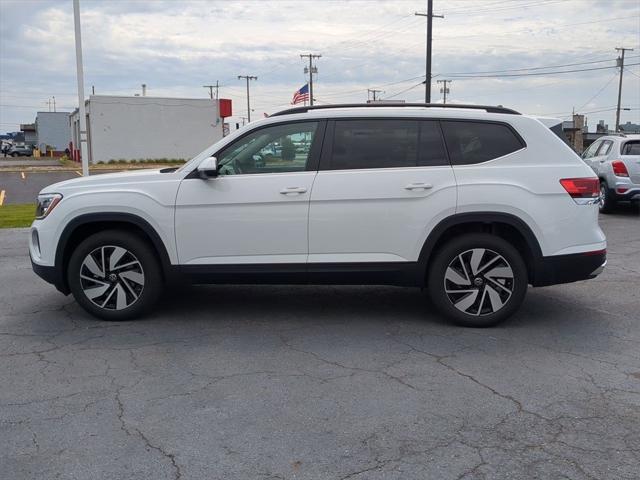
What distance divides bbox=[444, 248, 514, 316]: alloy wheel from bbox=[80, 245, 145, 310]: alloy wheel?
108 inches

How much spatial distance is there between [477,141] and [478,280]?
1209 mm

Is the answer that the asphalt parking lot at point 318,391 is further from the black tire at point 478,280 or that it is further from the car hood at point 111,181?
the car hood at point 111,181

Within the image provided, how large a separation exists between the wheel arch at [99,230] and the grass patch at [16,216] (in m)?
7.83

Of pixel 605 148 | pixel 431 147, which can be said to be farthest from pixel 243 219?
pixel 605 148

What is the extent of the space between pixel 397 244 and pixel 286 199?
102 cm

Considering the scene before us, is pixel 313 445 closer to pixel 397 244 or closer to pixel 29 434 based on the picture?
pixel 29 434

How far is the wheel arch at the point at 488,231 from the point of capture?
5598 millimetres

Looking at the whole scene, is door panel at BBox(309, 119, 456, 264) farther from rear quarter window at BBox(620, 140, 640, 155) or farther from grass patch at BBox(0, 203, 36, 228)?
rear quarter window at BBox(620, 140, 640, 155)

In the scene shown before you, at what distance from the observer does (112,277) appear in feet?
19.5

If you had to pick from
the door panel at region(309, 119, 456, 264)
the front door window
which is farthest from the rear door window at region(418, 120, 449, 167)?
the front door window

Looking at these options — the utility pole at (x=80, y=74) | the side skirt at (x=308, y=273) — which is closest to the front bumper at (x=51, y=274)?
the side skirt at (x=308, y=273)

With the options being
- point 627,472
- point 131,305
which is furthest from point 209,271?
point 627,472

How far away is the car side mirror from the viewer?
5.62 metres

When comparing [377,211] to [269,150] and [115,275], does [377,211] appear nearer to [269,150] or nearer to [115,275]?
[269,150]
